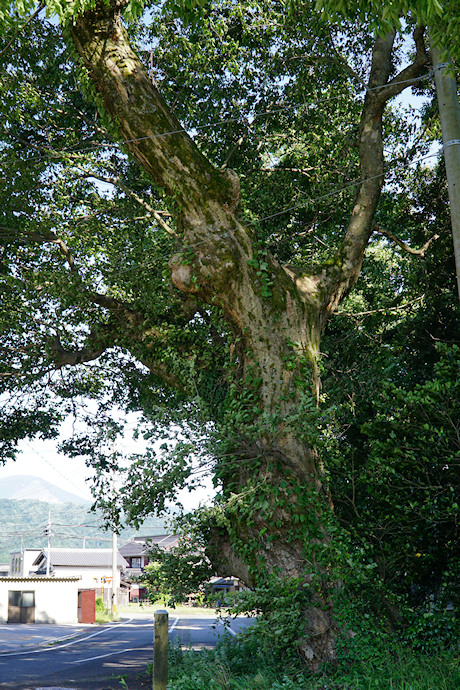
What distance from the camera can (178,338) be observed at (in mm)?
11344

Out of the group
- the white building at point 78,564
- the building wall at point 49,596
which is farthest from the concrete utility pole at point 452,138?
the white building at point 78,564

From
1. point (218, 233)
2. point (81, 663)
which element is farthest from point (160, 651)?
point (81, 663)

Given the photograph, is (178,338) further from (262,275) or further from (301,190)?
(301,190)

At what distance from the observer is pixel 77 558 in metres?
56.8

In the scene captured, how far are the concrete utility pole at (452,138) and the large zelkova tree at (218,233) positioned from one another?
262 centimetres

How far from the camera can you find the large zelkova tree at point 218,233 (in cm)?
794

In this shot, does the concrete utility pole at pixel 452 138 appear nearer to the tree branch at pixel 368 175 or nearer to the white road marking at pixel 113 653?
the tree branch at pixel 368 175

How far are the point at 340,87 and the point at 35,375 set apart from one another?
363 inches

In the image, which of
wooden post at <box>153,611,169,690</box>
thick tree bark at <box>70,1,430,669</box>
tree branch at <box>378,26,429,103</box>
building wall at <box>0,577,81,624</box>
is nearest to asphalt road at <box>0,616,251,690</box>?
thick tree bark at <box>70,1,430,669</box>

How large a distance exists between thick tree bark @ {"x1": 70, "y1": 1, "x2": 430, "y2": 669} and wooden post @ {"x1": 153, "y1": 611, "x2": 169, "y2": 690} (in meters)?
1.70

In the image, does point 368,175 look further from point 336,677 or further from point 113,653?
point 113,653

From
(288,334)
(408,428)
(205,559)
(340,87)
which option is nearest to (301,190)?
(340,87)

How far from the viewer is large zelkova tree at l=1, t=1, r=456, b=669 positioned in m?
7.94

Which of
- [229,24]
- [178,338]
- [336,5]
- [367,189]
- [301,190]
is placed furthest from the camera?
[301,190]
